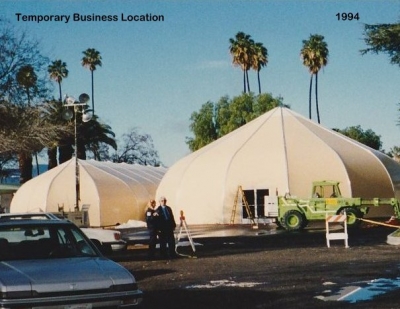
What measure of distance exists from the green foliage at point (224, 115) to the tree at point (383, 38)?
5345 centimetres

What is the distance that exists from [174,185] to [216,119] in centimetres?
3079

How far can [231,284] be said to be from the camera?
1395cm

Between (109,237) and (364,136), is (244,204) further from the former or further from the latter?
(364,136)

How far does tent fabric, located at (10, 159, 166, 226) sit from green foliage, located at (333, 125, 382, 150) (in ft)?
141

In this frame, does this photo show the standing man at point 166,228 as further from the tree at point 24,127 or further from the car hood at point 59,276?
the car hood at point 59,276

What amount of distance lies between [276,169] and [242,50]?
39.5m

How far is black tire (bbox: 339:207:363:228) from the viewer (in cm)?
3331

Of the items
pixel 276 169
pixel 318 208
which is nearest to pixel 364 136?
pixel 276 169

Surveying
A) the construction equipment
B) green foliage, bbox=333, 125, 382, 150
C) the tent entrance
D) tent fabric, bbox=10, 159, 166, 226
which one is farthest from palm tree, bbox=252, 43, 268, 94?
the construction equipment

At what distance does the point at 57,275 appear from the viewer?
8.37 metres

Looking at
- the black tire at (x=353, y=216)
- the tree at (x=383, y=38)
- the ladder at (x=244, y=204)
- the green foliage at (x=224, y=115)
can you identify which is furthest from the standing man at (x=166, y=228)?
the green foliage at (x=224, y=115)

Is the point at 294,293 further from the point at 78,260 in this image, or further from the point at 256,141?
the point at 256,141

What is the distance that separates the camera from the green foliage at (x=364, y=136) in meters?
90.6

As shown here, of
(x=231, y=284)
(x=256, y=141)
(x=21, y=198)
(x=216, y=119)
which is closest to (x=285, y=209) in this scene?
(x=256, y=141)
